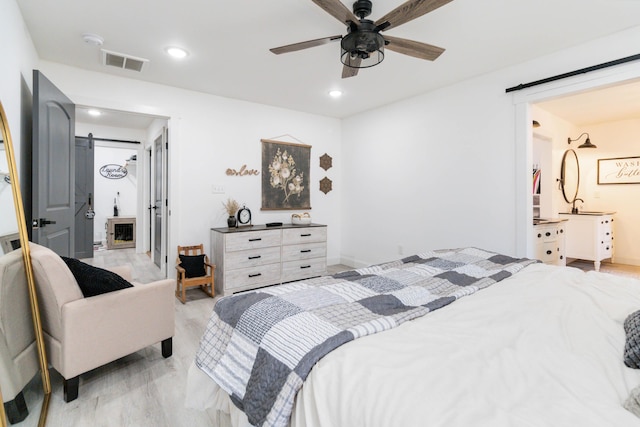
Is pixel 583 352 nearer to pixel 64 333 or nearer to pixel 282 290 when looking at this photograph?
pixel 282 290

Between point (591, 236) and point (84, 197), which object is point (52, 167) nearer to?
point (84, 197)

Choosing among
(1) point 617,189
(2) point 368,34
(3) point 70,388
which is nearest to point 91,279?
(3) point 70,388

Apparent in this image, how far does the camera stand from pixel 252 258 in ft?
12.5

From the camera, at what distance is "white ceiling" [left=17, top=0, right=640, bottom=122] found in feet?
7.16

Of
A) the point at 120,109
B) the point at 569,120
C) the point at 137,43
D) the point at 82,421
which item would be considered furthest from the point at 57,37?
the point at 569,120

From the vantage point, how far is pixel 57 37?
2592mm

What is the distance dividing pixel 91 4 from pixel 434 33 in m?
2.52

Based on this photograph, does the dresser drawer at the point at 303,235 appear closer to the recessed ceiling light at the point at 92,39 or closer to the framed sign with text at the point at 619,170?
the recessed ceiling light at the point at 92,39

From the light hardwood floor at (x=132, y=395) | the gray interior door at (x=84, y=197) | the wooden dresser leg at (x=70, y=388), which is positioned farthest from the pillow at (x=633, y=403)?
the gray interior door at (x=84, y=197)

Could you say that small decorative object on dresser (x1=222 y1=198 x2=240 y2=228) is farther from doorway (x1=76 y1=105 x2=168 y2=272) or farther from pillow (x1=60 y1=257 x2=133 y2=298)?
pillow (x1=60 y1=257 x2=133 y2=298)

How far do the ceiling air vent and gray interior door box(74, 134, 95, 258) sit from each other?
10.3ft

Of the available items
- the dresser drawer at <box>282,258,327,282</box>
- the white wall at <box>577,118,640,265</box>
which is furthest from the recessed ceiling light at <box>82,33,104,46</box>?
the white wall at <box>577,118,640,265</box>

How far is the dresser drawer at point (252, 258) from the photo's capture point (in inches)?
143

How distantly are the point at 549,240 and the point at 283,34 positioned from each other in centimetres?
361
